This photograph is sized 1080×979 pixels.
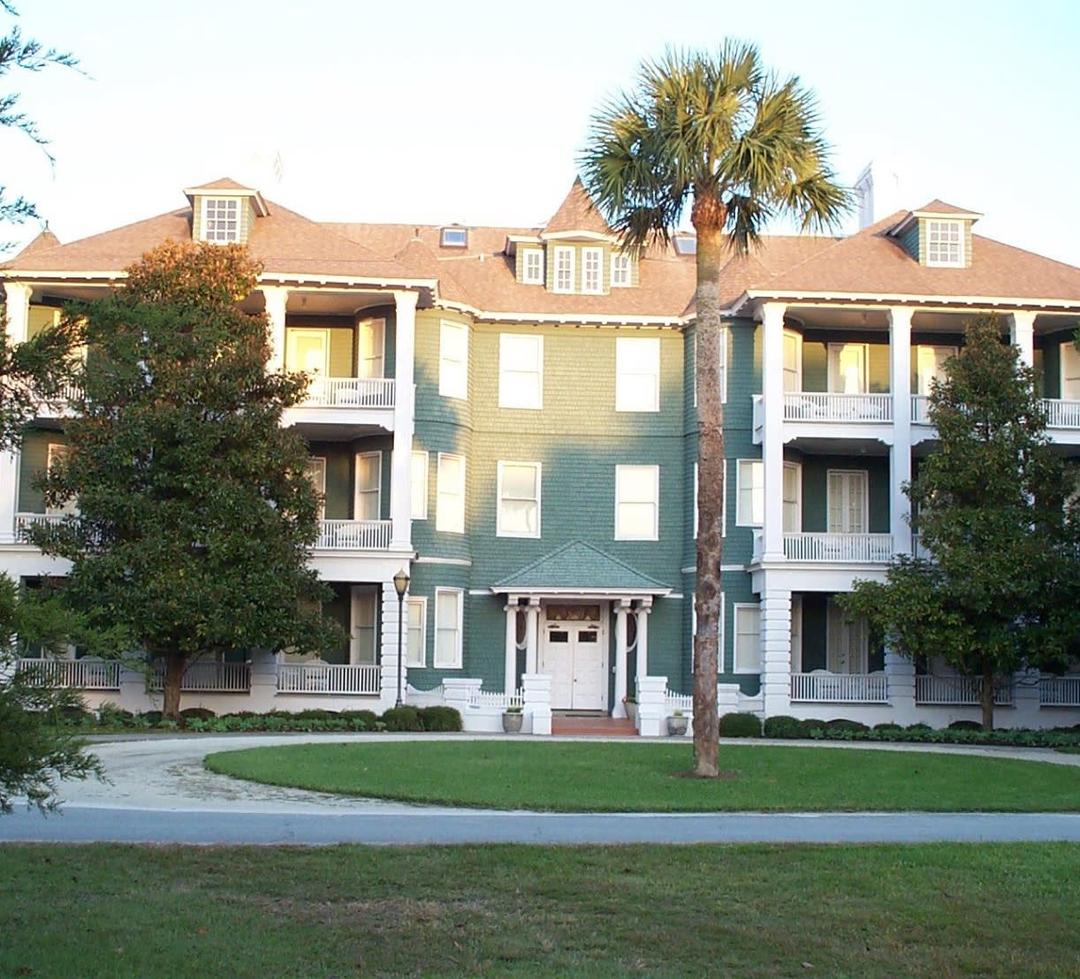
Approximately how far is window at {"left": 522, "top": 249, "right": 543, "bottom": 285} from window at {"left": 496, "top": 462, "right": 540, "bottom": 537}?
5.06 metres

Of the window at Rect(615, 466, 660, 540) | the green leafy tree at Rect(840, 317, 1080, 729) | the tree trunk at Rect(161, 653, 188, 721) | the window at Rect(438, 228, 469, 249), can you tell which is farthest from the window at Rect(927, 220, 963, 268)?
the tree trunk at Rect(161, 653, 188, 721)

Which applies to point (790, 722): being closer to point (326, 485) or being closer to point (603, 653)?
point (603, 653)

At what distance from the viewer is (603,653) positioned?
3838cm

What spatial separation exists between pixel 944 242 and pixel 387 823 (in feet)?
88.9

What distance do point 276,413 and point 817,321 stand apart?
14.3 metres

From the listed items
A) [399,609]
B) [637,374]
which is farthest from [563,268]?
[399,609]

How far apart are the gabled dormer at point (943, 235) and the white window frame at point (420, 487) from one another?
1352cm

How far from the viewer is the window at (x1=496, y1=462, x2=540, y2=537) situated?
38.7 m

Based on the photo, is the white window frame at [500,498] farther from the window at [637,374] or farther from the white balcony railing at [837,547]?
the white balcony railing at [837,547]

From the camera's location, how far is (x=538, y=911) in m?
10.7

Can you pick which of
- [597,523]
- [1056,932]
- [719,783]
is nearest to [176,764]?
[719,783]

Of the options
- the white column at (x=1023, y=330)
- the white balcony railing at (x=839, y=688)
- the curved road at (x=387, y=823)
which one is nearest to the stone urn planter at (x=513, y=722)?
the white balcony railing at (x=839, y=688)

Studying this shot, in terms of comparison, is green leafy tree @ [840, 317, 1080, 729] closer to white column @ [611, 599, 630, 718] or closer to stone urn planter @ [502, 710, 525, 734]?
white column @ [611, 599, 630, 718]

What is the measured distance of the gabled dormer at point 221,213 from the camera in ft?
123
